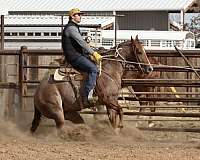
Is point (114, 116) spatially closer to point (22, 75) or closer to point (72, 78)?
point (72, 78)

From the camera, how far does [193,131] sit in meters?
12.1

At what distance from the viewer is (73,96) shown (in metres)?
10.9

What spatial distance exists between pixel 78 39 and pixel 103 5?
31.4m

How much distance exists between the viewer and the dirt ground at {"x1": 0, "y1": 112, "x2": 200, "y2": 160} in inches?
339

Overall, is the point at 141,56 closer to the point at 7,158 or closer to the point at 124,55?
the point at 124,55

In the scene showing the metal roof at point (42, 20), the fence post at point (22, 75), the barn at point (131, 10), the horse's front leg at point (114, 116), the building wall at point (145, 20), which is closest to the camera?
the horse's front leg at point (114, 116)

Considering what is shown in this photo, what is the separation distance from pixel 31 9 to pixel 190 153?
34.2 m

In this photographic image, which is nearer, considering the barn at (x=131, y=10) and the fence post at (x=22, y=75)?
the fence post at (x=22, y=75)

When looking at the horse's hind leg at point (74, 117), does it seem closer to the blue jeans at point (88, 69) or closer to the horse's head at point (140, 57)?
the blue jeans at point (88, 69)

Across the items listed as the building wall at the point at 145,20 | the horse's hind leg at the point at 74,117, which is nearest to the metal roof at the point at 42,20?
the building wall at the point at 145,20

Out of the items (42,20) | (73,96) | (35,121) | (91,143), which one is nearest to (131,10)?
(42,20)

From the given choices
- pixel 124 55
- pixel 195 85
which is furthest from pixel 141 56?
pixel 195 85

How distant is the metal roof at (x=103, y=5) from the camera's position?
4087 centimetres

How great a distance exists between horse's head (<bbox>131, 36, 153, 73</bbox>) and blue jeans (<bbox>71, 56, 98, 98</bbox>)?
1091 mm
